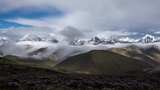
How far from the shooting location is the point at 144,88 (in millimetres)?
128750

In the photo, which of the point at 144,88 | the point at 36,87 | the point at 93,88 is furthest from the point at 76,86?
the point at 144,88

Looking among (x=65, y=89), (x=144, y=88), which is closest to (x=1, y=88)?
(x=65, y=89)

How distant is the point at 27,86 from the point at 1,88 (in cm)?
1002

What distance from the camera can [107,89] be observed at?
116375 millimetres

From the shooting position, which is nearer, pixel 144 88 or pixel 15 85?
pixel 15 85

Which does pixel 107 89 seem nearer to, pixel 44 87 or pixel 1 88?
pixel 44 87

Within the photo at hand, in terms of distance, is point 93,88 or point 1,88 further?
point 93,88

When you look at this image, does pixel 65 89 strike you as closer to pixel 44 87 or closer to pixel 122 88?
pixel 44 87

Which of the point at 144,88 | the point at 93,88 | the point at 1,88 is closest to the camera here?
the point at 1,88

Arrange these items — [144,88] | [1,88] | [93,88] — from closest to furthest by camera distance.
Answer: [1,88] → [93,88] → [144,88]

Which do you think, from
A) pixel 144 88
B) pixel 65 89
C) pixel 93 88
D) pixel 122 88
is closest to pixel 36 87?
pixel 65 89

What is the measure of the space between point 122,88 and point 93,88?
42.6 ft

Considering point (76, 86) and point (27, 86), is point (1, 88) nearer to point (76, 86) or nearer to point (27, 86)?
point (27, 86)

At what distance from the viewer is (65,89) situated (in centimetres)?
11050
